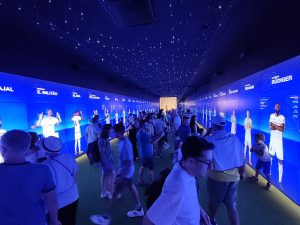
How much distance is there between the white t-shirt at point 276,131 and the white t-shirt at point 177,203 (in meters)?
4.28

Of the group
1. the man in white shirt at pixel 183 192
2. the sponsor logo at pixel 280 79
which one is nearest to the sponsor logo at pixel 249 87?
the sponsor logo at pixel 280 79

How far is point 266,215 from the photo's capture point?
13.7ft

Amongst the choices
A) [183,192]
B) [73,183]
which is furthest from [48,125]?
[183,192]

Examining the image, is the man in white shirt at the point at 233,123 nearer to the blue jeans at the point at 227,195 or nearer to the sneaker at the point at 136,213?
the sneaker at the point at 136,213

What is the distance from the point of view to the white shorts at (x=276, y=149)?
5012mm

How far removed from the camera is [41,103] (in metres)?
6.87

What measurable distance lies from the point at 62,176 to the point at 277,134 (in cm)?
469

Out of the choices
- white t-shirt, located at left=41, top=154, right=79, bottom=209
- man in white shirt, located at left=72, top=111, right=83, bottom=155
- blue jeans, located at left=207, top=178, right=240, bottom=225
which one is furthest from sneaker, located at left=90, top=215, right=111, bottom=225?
man in white shirt, located at left=72, top=111, right=83, bottom=155

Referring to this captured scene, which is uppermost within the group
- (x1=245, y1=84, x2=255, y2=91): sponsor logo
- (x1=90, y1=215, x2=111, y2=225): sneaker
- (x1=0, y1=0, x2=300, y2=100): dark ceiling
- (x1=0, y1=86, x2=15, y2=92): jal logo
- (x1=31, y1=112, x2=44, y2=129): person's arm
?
(x1=0, y1=0, x2=300, y2=100): dark ceiling

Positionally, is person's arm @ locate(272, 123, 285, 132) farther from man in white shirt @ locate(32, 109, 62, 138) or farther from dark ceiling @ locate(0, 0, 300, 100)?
man in white shirt @ locate(32, 109, 62, 138)

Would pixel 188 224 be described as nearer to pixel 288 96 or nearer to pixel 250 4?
pixel 288 96

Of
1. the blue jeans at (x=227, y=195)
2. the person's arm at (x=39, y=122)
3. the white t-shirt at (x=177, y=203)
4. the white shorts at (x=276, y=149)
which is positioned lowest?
the blue jeans at (x=227, y=195)

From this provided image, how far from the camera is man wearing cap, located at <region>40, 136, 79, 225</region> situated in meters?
2.52

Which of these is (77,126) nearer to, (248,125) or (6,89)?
(6,89)
